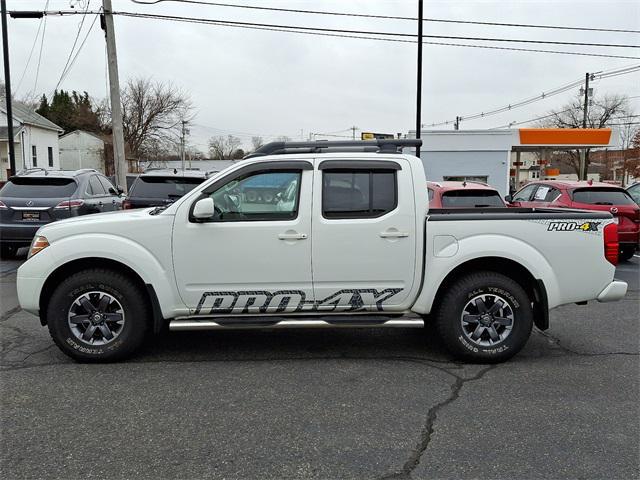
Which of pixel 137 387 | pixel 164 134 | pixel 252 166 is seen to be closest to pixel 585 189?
pixel 252 166

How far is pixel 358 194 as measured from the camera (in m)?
4.81

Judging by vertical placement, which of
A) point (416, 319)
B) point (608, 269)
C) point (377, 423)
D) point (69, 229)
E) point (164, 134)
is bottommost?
point (377, 423)

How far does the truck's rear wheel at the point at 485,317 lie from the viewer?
15.6ft

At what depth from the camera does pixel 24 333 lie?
5.79 m

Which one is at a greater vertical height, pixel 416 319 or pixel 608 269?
pixel 608 269

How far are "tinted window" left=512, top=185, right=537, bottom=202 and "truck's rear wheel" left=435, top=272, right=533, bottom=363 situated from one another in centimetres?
850

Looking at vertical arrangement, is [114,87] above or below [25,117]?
below

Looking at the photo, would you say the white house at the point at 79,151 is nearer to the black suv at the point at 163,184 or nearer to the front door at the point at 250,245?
the black suv at the point at 163,184

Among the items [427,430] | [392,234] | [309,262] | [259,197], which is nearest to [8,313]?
[259,197]

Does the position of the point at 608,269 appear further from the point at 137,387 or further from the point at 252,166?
the point at 137,387

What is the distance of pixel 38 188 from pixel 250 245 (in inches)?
294

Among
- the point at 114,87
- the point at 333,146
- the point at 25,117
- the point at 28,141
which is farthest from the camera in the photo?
the point at 25,117

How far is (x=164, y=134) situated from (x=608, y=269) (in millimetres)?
56376

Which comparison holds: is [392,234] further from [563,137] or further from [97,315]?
[563,137]
